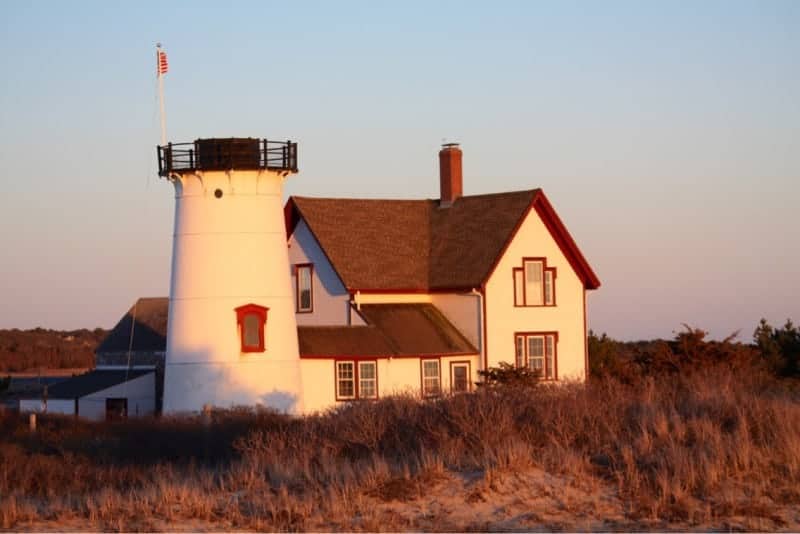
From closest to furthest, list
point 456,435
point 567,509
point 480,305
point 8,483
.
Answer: point 567,509
point 456,435
point 8,483
point 480,305

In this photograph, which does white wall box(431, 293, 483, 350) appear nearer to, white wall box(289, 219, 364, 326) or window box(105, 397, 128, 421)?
white wall box(289, 219, 364, 326)

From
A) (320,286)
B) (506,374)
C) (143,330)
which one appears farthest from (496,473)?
(143,330)

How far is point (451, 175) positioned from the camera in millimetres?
50000

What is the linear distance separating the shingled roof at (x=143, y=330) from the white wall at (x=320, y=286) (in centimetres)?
908

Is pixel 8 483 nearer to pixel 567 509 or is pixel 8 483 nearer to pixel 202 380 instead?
pixel 567 509

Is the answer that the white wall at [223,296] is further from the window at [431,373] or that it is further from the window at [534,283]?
the window at [534,283]

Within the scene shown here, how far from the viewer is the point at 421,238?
49094 millimetres

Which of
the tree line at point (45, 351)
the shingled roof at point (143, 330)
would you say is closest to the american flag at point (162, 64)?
the shingled roof at point (143, 330)

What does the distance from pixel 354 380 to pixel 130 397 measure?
31.3ft

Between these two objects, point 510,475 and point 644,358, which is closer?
point 510,475

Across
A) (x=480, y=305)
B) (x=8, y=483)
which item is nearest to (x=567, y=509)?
(x=8, y=483)

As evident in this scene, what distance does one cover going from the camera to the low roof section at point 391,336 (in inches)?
1677

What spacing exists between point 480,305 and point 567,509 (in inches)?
A: 1136

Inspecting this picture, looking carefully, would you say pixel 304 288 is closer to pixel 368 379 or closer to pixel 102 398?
pixel 368 379
